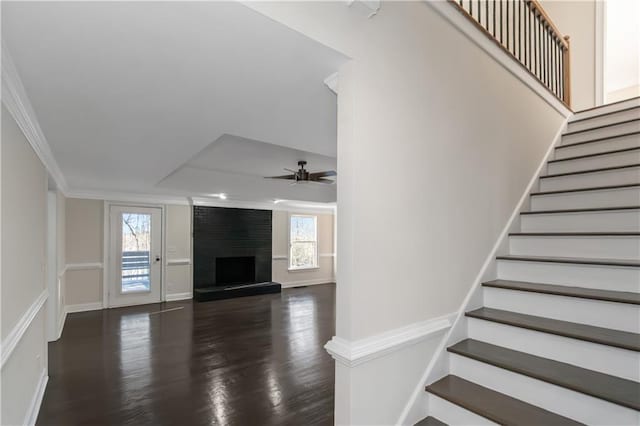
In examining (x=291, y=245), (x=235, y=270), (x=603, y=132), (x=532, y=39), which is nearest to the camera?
(x=603, y=132)

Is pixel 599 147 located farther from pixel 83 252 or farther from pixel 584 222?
pixel 83 252

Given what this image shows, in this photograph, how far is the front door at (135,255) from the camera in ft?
20.7

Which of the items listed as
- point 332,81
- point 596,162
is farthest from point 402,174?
point 596,162

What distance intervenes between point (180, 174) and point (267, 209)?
3174 millimetres

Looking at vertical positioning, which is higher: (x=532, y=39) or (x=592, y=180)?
(x=532, y=39)

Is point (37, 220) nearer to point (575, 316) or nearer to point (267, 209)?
point (575, 316)

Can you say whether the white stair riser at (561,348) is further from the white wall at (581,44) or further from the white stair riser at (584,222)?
the white wall at (581,44)

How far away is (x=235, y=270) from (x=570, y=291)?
277 inches

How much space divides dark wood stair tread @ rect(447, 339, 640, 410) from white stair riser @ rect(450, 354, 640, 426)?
3 cm

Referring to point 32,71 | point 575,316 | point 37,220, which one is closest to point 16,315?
point 37,220

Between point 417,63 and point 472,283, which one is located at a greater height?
point 417,63

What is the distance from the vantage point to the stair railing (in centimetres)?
298

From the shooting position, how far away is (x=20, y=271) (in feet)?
6.49

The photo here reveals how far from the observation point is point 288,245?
8.87m
